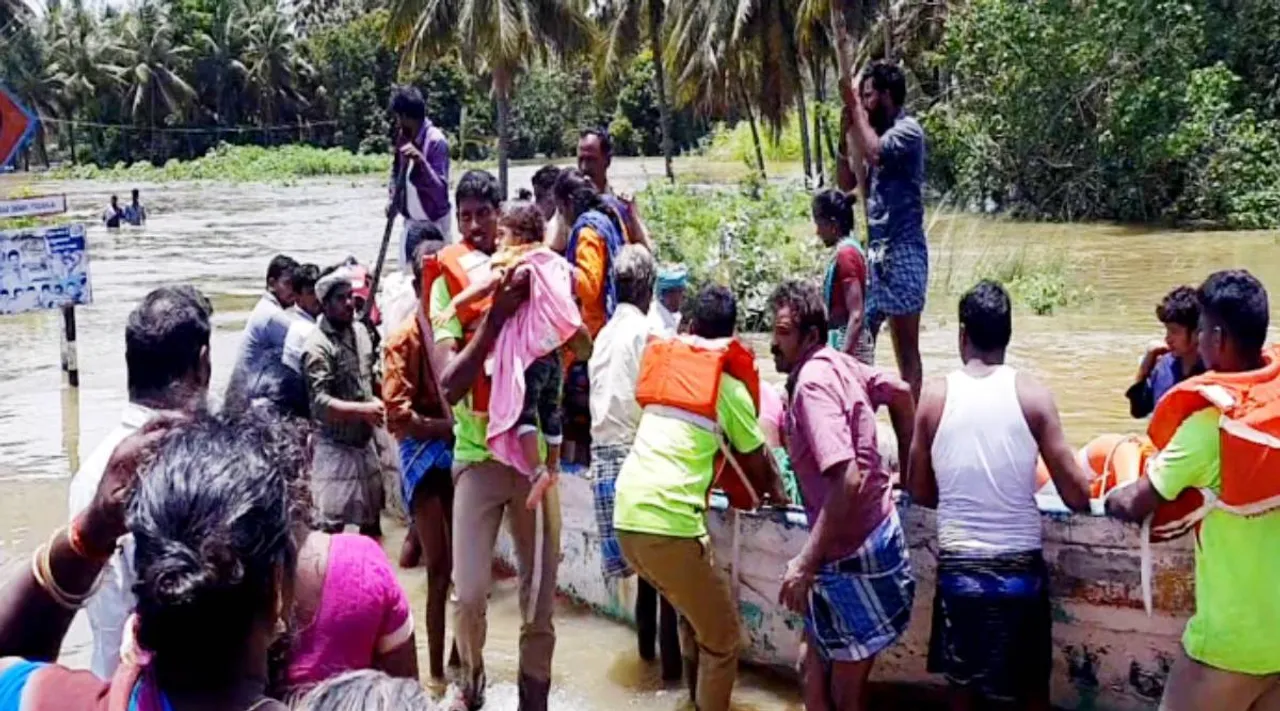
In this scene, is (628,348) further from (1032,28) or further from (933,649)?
(1032,28)

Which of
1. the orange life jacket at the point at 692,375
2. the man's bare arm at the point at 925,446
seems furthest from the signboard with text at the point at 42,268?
the man's bare arm at the point at 925,446

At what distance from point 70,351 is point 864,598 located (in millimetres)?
10782

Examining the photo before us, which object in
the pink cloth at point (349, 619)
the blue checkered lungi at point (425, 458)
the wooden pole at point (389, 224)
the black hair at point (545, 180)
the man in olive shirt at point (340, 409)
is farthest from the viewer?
the wooden pole at point (389, 224)

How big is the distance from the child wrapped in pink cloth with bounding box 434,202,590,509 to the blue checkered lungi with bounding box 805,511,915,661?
102 centimetres

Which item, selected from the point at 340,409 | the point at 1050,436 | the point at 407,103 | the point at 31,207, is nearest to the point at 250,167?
the point at 31,207

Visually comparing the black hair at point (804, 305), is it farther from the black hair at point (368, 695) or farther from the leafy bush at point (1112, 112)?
the leafy bush at point (1112, 112)

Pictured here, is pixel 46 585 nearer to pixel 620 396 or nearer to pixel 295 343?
pixel 620 396

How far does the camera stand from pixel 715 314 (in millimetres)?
4695

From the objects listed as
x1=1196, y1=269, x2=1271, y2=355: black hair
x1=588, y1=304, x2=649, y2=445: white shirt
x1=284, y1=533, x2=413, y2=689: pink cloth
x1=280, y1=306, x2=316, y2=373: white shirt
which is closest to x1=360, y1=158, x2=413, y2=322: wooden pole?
x1=280, y1=306, x2=316, y2=373: white shirt

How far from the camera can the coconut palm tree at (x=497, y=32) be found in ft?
93.4

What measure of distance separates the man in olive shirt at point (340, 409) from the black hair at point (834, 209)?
2.10 metres

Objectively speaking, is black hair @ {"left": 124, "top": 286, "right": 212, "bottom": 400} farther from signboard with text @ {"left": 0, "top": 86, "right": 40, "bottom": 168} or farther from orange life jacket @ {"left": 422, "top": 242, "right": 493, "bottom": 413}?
signboard with text @ {"left": 0, "top": 86, "right": 40, "bottom": 168}

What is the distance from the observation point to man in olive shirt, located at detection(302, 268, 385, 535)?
5.76m

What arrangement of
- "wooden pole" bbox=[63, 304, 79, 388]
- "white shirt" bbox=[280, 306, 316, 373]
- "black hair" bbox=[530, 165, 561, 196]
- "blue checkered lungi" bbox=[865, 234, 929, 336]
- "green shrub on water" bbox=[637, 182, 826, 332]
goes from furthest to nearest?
"green shrub on water" bbox=[637, 182, 826, 332], "wooden pole" bbox=[63, 304, 79, 388], "black hair" bbox=[530, 165, 561, 196], "blue checkered lungi" bbox=[865, 234, 929, 336], "white shirt" bbox=[280, 306, 316, 373]
